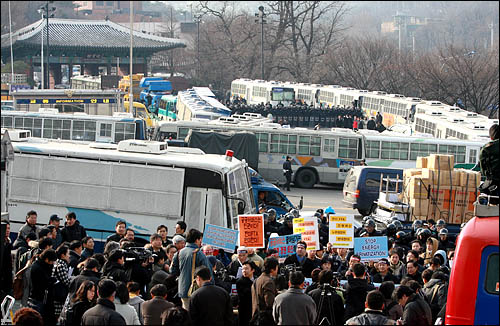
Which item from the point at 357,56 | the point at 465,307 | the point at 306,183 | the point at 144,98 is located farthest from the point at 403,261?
the point at 357,56

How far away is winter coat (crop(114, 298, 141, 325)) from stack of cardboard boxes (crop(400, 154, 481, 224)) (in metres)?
14.0

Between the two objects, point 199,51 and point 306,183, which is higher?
point 199,51

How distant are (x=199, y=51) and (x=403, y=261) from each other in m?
78.4

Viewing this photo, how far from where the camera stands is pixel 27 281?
11.1m

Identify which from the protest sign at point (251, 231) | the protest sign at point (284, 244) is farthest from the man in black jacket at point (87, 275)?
the protest sign at point (284, 244)

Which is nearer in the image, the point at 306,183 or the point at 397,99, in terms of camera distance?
the point at 306,183

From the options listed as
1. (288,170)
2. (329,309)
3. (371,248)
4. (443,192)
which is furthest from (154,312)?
(288,170)

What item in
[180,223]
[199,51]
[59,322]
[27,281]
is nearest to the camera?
[59,322]

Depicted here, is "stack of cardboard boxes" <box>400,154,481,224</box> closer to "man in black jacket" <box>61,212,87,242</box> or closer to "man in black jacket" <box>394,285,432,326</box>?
"man in black jacket" <box>61,212,87,242</box>

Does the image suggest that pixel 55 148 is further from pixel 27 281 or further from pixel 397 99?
pixel 397 99

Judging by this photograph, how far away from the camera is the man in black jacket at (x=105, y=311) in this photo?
8.90m

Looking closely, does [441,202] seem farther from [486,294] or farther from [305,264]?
[486,294]

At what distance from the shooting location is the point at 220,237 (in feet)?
46.5

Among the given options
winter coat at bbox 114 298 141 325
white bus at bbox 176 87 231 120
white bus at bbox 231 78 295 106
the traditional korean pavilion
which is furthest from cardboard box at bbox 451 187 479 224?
the traditional korean pavilion
